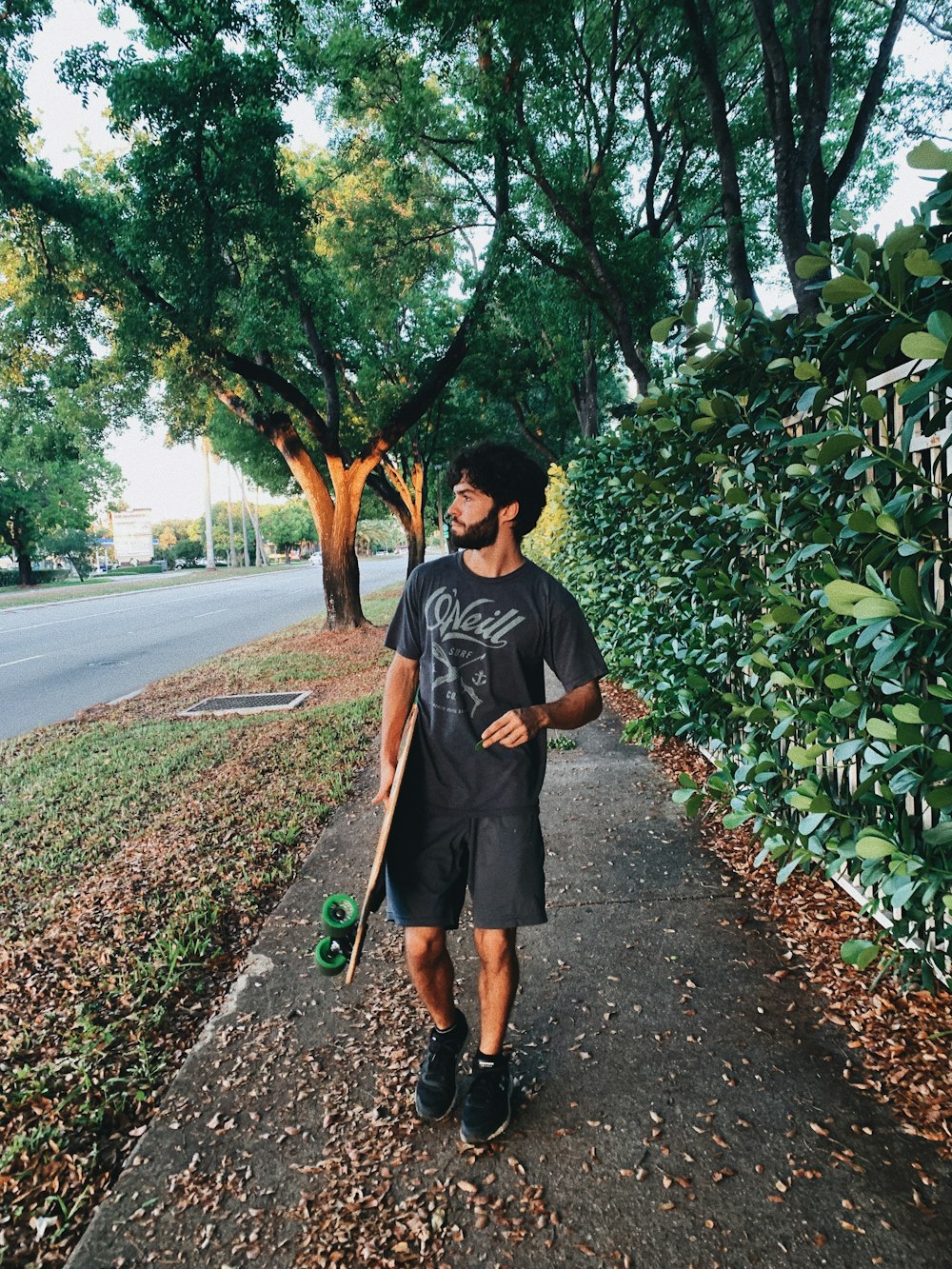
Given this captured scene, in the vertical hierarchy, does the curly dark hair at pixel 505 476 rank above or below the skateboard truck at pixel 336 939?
above

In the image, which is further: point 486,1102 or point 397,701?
point 397,701

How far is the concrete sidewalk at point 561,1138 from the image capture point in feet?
6.11

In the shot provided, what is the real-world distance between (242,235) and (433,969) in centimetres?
1064

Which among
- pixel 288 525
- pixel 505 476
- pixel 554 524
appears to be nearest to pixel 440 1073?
pixel 505 476

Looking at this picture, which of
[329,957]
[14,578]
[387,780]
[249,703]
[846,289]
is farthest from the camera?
[14,578]

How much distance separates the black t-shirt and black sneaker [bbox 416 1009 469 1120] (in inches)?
30.3

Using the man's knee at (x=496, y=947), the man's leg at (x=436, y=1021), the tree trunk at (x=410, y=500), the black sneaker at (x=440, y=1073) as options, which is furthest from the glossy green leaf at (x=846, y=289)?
the tree trunk at (x=410, y=500)

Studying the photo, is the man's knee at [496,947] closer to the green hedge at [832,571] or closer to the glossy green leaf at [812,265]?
the green hedge at [832,571]

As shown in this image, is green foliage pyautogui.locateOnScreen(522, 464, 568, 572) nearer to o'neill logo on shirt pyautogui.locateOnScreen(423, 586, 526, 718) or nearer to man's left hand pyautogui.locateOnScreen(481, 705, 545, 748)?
o'neill logo on shirt pyautogui.locateOnScreen(423, 586, 526, 718)

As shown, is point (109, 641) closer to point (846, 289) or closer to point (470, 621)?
point (470, 621)

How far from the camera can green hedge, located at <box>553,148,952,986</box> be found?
1974mm

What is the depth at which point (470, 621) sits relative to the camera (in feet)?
7.56

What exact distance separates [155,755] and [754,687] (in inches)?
209

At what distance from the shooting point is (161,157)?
8961mm
